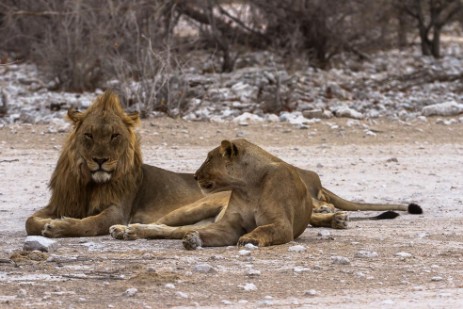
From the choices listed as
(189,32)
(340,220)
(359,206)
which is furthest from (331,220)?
(189,32)

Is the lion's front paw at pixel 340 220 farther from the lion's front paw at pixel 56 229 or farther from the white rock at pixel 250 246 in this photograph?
the lion's front paw at pixel 56 229

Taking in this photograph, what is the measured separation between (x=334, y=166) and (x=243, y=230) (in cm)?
447

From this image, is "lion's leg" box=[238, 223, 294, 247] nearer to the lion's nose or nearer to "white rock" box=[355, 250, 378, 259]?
"white rock" box=[355, 250, 378, 259]

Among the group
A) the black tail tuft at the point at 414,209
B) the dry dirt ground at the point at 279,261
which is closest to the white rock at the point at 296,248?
the dry dirt ground at the point at 279,261

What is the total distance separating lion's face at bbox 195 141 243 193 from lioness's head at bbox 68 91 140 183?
0.88 meters

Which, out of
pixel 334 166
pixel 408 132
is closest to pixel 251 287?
pixel 334 166

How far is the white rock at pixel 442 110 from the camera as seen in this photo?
52.4 feet

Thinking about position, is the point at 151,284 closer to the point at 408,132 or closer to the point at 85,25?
the point at 408,132

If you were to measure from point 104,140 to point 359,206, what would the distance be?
2287 millimetres

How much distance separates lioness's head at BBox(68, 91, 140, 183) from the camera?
8.34 m

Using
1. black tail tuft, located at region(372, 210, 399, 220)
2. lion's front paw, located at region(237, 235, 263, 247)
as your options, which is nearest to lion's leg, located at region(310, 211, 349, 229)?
black tail tuft, located at region(372, 210, 399, 220)

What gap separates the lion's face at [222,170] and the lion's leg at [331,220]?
1075 mm

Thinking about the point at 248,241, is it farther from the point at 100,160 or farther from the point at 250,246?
the point at 100,160

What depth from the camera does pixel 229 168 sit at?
25.4ft
